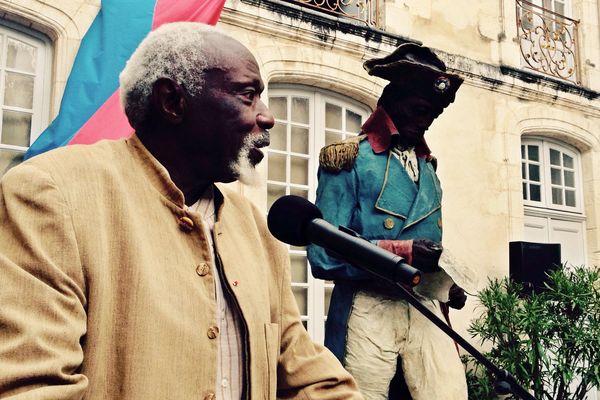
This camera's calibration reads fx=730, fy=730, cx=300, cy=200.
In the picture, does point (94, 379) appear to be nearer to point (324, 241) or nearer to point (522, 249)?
point (324, 241)

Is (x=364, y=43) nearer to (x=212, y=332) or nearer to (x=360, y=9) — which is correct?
(x=360, y=9)

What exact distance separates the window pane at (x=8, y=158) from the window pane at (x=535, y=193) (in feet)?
19.8

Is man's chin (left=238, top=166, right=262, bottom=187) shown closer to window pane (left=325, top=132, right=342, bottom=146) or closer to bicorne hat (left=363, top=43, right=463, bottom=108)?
bicorne hat (left=363, top=43, right=463, bottom=108)

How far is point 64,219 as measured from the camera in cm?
131

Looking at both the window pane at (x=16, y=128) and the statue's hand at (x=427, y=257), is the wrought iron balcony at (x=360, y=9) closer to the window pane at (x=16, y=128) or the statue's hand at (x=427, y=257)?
the window pane at (x=16, y=128)

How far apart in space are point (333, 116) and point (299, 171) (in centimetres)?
74

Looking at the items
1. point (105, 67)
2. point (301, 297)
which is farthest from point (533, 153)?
point (105, 67)

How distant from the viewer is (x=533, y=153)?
9.15m

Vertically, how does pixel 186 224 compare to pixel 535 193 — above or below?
below

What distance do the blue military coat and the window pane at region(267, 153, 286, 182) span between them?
383cm

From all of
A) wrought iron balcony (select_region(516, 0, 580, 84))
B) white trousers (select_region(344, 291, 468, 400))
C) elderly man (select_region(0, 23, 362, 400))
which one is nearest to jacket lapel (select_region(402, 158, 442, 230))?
white trousers (select_region(344, 291, 468, 400))

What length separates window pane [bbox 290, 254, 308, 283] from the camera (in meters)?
6.96

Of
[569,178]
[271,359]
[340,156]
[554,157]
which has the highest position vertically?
[554,157]

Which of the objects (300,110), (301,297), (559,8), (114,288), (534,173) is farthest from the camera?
(559,8)
